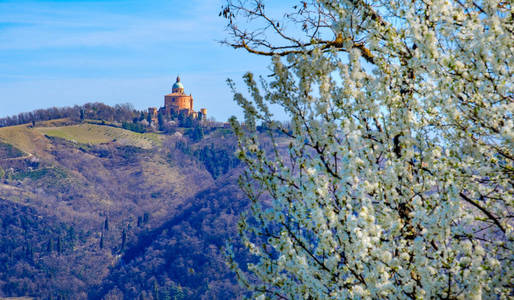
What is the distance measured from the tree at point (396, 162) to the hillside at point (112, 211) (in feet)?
348

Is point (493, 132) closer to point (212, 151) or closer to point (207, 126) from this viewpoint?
point (212, 151)

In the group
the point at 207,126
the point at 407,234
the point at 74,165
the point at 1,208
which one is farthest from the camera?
the point at 207,126

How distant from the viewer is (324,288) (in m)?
3.80

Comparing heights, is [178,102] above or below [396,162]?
above

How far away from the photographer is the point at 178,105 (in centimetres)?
18775

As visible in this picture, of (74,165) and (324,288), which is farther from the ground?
(74,165)

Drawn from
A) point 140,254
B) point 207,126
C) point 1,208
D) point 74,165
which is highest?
point 207,126

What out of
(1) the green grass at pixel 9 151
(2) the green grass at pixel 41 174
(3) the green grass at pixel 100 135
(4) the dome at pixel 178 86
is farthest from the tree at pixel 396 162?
(4) the dome at pixel 178 86

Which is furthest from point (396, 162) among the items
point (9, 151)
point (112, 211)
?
point (9, 151)

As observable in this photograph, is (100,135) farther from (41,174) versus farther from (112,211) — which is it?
(112,211)

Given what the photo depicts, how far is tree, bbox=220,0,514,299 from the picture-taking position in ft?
11.6

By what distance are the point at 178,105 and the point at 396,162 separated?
186844 mm

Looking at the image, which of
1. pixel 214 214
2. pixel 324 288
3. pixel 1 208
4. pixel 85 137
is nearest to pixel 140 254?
pixel 214 214

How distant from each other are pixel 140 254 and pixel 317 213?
138 metres
